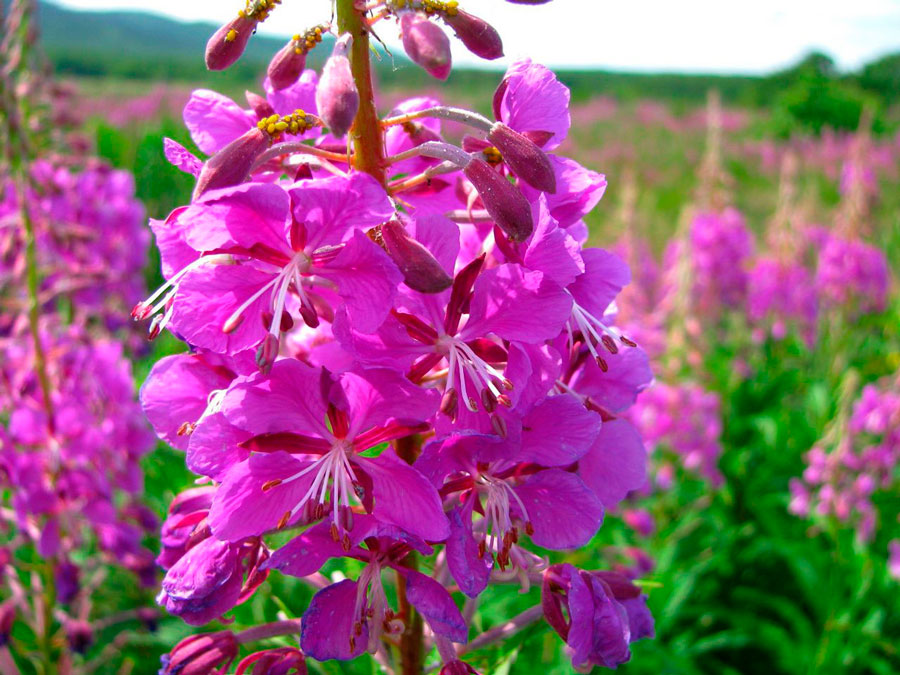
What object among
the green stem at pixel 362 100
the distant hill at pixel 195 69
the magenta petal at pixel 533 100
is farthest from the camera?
the distant hill at pixel 195 69

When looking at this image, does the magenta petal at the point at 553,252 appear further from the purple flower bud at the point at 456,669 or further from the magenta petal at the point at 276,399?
the purple flower bud at the point at 456,669

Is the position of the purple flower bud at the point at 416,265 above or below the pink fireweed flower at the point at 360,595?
above

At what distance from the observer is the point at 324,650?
4.08ft

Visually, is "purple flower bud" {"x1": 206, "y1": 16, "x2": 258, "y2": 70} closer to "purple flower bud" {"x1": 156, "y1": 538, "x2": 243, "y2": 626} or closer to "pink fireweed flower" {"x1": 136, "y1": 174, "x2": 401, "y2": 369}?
"pink fireweed flower" {"x1": 136, "y1": 174, "x2": 401, "y2": 369}

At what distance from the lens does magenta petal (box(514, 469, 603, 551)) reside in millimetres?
1300

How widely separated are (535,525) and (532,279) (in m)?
0.45

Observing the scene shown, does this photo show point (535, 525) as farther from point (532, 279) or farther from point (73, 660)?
point (73, 660)

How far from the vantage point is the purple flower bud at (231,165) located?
1144 mm

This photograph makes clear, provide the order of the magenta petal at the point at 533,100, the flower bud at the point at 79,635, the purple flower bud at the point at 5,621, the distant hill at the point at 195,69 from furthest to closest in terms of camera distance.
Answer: the distant hill at the point at 195,69
the flower bud at the point at 79,635
the purple flower bud at the point at 5,621
the magenta petal at the point at 533,100

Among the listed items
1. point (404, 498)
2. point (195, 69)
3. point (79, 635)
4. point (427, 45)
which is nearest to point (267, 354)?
point (404, 498)

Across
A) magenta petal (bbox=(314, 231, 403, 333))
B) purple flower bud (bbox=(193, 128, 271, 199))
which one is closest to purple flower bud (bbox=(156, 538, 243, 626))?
magenta petal (bbox=(314, 231, 403, 333))

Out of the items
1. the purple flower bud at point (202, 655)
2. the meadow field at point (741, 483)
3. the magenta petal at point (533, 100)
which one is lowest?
the meadow field at point (741, 483)

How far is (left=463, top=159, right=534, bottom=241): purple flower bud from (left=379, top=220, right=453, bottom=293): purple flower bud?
124mm

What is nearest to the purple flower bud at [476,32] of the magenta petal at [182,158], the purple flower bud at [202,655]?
the magenta petal at [182,158]
